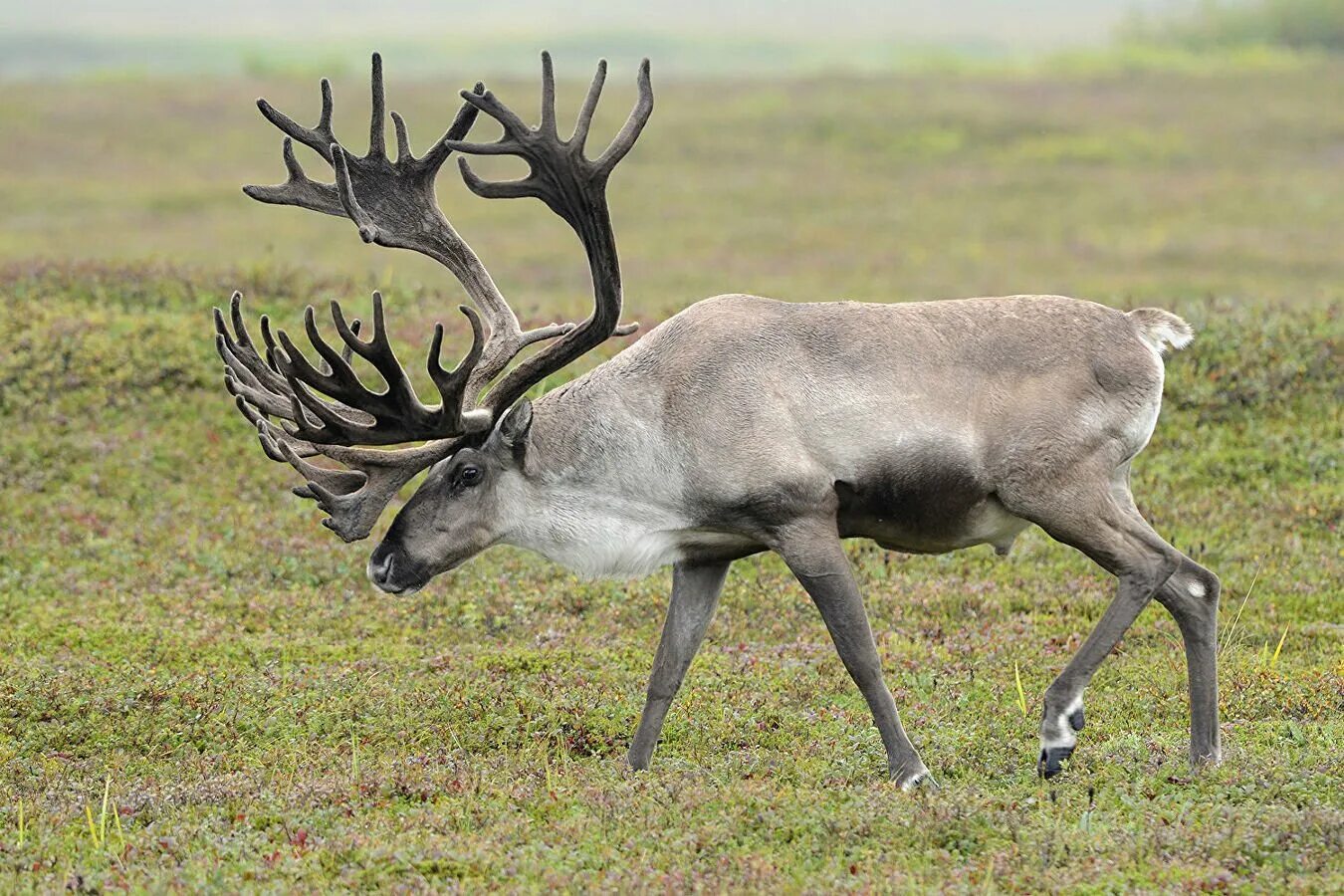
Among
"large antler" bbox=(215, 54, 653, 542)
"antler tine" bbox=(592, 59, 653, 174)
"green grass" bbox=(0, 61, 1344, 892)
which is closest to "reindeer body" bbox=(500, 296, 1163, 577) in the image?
"large antler" bbox=(215, 54, 653, 542)

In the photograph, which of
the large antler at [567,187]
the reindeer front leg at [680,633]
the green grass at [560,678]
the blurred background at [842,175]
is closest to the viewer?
the green grass at [560,678]

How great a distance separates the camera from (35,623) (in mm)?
10562

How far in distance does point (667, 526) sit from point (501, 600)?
3.38 metres

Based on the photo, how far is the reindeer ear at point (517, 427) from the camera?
7964 millimetres

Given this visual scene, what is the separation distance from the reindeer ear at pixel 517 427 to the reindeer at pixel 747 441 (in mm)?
10

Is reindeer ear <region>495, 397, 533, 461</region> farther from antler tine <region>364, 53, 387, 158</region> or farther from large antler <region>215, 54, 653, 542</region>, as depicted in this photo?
antler tine <region>364, 53, 387, 158</region>

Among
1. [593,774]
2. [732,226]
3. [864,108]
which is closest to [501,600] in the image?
[593,774]

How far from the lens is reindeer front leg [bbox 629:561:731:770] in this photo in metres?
8.30

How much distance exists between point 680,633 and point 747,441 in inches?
46.2

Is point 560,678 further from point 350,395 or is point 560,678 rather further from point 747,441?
point 747,441

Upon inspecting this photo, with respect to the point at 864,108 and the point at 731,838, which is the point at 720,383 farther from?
the point at 864,108

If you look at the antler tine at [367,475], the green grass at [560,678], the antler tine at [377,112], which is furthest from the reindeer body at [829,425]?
the antler tine at [377,112]

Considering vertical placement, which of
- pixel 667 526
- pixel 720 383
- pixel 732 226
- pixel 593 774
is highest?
pixel 720 383

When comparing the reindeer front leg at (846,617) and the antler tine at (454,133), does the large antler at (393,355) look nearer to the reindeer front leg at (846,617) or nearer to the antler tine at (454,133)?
the antler tine at (454,133)
